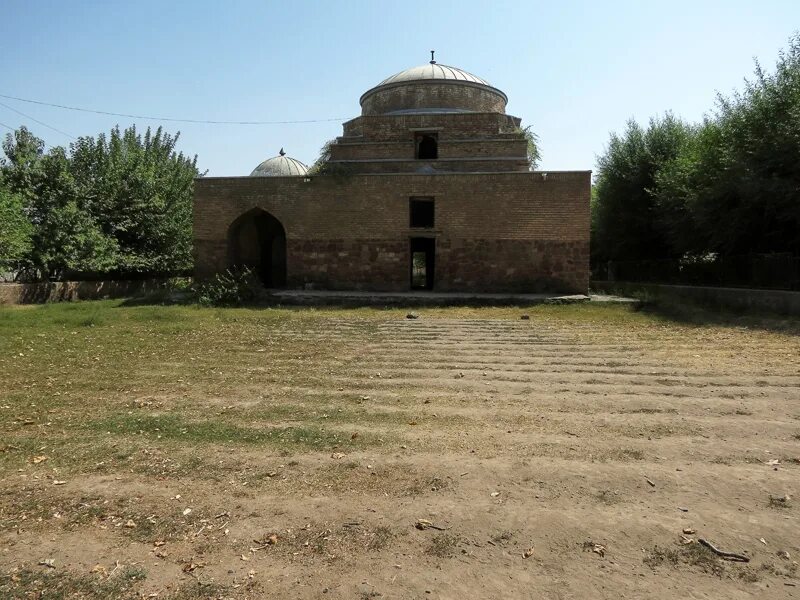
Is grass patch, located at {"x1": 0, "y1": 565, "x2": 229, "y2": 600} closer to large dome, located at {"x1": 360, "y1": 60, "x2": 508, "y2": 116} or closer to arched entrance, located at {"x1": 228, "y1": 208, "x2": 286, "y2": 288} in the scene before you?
arched entrance, located at {"x1": 228, "y1": 208, "x2": 286, "y2": 288}

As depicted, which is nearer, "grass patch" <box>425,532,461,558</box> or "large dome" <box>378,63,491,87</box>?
"grass patch" <box>425,532,461,558</box>

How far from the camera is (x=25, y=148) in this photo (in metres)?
18.2

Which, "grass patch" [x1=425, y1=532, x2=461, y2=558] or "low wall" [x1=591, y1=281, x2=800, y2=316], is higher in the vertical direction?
"low wall" [x1=591, y1=281, x2=800, y2=316]

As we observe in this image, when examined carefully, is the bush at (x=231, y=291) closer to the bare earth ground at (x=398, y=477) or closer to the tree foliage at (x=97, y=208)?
the tree foliage at (x=97, y=208)

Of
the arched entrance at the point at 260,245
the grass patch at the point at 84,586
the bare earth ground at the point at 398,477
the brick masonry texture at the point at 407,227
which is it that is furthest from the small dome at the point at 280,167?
the grass patch at the point at 84,586

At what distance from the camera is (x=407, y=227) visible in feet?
58.9

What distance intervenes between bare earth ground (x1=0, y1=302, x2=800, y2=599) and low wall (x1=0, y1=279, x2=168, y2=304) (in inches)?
396

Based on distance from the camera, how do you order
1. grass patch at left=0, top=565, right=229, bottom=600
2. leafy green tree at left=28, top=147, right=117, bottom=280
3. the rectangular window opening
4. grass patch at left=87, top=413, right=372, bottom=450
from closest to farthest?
grass patch at left=0, top=565, right=229, bottom=600
grass patch at left=87, top=413, right=372, bottom=450
leafy green tree at left=28, top=147, right=117, bottom=280
the rectangular window opening

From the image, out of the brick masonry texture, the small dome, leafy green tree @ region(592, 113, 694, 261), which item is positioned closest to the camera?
the brick masonry texture

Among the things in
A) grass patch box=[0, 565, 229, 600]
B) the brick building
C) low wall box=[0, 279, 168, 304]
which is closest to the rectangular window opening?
the brick building

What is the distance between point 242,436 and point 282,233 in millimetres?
18615

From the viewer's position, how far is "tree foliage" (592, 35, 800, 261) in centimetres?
1352

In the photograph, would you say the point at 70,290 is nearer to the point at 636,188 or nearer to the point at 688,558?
the point at 688,558

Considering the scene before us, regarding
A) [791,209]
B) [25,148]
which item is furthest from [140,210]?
[791,209]
